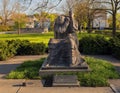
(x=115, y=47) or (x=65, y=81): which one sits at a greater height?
(x=115, y=47)

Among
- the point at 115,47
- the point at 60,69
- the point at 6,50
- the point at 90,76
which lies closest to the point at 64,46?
the point at 60,69

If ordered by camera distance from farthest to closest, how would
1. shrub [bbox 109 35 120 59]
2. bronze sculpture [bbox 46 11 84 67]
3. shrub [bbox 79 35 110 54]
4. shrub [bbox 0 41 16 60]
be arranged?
1. shrub [bbox 79 35 110 54]
2. shrub [bbox 109 35 120 59]
3. shrub [bbox 0 41 16 60]
4. bronze sculpture [bbox 46 11 84 67]

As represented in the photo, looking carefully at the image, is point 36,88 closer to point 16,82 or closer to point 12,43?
point 16,82

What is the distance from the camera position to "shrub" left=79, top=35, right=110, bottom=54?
21.8 meters

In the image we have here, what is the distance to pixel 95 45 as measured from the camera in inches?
870

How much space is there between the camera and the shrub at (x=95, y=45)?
21.8 m

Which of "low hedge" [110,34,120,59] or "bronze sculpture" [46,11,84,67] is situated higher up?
"bronze sculpture" [46,11,84,67]

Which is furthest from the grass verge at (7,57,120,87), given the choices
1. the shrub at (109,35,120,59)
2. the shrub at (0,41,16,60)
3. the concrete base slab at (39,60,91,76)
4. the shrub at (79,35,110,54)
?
the shrub at (79,35,110,54)

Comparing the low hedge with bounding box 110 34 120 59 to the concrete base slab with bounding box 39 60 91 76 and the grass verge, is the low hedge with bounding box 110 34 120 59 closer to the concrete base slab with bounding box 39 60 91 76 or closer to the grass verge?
the grass verge

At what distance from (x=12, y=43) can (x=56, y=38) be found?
28.3 ft

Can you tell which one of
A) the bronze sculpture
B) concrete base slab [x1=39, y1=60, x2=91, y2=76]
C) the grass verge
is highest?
the bronze sculpture

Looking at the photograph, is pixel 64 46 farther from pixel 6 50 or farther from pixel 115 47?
pixel 115 47

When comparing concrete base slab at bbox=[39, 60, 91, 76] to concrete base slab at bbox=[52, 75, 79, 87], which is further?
concrete base slab at bbox=[39, 60, 91, 76]

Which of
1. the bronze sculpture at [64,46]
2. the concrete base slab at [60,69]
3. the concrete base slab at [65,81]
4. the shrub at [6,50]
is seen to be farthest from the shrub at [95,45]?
the concrete base slab at [65,81]
